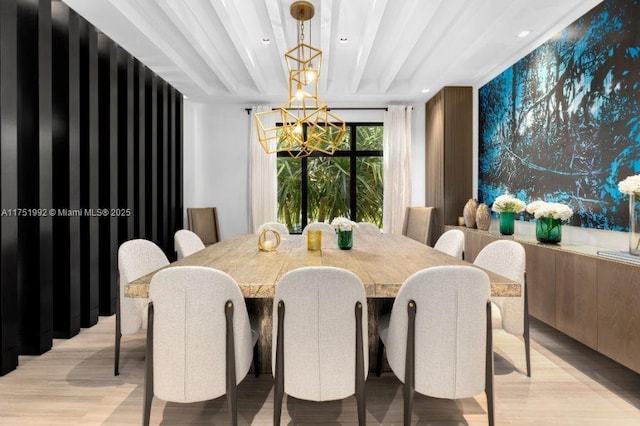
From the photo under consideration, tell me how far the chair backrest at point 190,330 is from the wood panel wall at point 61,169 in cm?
160

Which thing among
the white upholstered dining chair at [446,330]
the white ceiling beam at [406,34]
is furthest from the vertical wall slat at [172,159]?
the white upholstered dining chair at [446,330]

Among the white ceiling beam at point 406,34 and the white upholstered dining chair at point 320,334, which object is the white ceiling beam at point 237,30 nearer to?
the white ceiling beam at point 406,34

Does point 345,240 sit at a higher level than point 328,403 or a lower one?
higher

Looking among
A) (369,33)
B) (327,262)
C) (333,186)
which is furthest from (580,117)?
(333,186)

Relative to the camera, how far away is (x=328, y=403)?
2.01 metres

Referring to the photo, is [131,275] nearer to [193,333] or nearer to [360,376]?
[193,333]

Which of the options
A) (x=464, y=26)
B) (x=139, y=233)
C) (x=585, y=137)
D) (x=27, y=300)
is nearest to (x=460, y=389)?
(x=585, y=137)

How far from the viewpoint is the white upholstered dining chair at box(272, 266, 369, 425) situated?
151 cm

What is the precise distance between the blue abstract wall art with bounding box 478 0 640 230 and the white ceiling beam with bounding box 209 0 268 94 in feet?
9.44

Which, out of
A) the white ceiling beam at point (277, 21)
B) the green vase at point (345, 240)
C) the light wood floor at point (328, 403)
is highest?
the white ceiling beam at point (277, 21)

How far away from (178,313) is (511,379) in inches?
79.9

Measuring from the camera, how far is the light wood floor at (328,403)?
187 centimetres

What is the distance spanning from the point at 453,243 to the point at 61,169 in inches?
126

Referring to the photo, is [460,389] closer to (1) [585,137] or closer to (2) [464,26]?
(1) [585,137]
